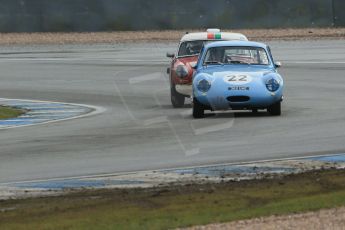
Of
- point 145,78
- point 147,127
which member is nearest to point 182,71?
point 147,127

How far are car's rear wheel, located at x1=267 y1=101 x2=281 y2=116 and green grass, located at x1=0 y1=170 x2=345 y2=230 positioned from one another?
6.77 metres

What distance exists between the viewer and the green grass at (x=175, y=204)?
9180 mm

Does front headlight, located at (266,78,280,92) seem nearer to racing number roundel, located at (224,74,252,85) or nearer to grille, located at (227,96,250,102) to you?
racing number roundel, located at (224,74,252,85)

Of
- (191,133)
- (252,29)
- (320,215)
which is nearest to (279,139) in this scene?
(191,133)

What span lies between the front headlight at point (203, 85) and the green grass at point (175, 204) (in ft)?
22.3

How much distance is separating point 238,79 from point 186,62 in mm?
3130

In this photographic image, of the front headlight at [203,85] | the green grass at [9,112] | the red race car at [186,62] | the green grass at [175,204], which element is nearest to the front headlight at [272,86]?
the front headlight at [203,85]

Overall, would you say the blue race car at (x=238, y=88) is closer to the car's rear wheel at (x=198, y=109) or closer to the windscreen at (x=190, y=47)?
the car's rear wheel at (x=198, y=109)

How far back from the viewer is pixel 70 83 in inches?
1099

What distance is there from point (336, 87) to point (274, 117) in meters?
6.15

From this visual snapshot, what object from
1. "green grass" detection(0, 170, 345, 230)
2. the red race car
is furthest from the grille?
"green grass" detection(0, 170, 345, 230)

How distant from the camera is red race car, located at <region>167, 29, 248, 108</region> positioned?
818 inches

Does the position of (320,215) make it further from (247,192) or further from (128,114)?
(128,114)

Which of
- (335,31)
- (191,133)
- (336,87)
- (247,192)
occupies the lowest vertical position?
(335,31)
